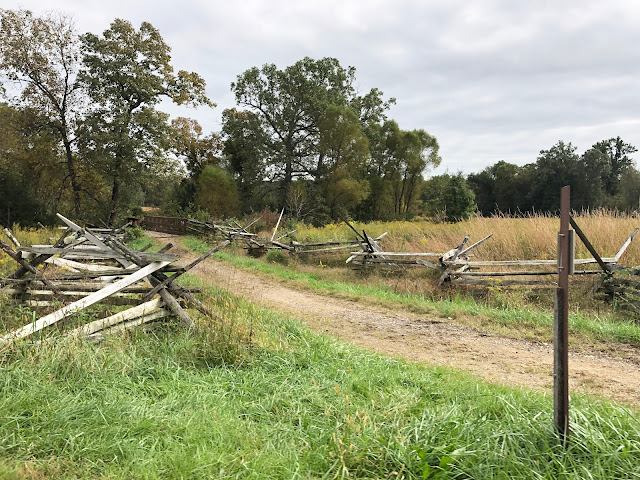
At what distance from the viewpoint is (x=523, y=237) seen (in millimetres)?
11203

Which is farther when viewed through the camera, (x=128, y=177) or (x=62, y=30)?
(x=128, y=177)

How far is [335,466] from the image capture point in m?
2.65

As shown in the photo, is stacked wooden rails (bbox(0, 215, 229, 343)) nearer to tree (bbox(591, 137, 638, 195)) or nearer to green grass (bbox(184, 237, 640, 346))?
green grass (bbox(184, 237, 640, 346))

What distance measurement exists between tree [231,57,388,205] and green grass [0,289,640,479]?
1148 inches

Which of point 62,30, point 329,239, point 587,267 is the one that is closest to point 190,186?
point 62,30

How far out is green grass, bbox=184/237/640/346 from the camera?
600 cm

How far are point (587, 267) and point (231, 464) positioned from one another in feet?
30.3

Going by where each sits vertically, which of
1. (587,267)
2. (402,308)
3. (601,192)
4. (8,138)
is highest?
(8,138)

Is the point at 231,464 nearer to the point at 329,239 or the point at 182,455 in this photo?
the point at 182,455

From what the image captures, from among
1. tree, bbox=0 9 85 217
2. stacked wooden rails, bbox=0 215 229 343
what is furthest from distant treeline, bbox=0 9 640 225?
stacked wooden rails, bbox=0 215 229 343

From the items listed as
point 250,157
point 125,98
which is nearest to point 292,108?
point 250,157

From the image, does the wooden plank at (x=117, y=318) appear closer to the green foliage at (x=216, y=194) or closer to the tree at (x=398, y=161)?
the green foliage at (x=216, y=194)

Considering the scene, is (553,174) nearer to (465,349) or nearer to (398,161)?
(398,161)

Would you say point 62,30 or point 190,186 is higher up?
point 62,30
